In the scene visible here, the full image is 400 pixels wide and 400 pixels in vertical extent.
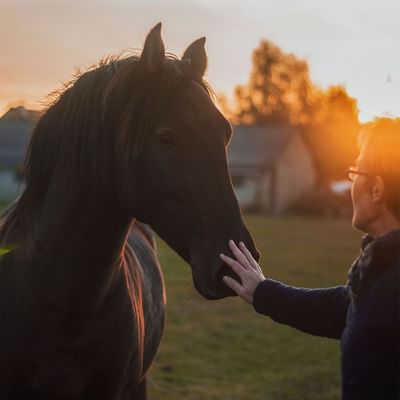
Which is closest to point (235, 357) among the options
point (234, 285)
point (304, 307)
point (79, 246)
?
point (304, 307)

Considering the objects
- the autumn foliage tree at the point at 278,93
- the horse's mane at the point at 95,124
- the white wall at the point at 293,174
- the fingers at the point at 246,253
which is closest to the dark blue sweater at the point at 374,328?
the fingers at the point at 246,253

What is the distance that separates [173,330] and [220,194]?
6.30 m

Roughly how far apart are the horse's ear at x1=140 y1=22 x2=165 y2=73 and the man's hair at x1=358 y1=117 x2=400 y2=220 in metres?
0.86

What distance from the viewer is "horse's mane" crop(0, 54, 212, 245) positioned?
2688 millimetres

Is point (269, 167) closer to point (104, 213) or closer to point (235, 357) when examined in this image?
point (235, 357)

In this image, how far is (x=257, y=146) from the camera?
42156mm

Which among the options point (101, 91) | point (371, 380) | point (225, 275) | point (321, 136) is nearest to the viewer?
point (371, 380)

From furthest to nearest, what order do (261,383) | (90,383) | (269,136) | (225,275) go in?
1. (269,136)
2. (261,383)
3. (90,383)
4. (225,275)

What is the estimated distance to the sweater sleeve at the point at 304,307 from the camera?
9.48ft

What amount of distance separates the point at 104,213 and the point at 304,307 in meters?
0.93

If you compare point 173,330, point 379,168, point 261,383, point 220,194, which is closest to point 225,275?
point 220,194

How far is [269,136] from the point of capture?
4331 centimetres

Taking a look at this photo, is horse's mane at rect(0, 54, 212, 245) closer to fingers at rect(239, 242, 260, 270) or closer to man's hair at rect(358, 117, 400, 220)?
fingers at rect(239, 242, 260, 270)

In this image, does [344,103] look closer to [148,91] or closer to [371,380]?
[148,91]
